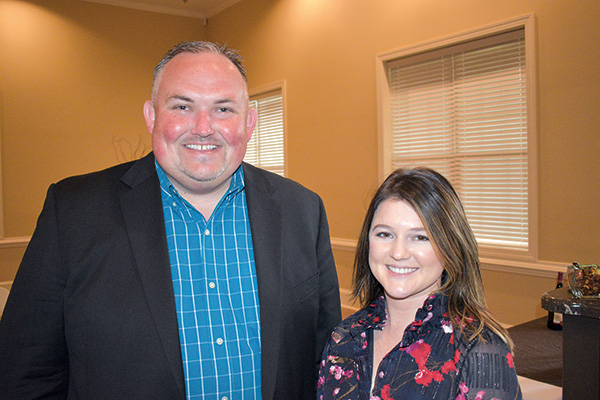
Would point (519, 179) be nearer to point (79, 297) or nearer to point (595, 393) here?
point (595, 393)

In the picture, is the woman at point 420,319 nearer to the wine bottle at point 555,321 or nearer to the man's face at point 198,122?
the man's face at point 198,122

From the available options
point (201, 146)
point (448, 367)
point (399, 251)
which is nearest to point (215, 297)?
point (201, 146)

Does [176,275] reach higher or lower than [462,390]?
higher

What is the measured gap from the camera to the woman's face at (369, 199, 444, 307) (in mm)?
1222

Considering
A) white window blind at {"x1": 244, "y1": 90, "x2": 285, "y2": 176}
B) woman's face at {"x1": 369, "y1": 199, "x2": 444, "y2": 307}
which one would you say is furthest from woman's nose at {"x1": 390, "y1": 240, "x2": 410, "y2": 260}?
white window blind at {"x1": 244, "y1": 90, "x2": 285, "y2": 176}

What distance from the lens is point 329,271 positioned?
63.5 inches

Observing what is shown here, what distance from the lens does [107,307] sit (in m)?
1.26

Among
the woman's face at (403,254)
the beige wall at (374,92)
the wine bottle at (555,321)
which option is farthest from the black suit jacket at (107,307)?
the beige wall at (374,92)

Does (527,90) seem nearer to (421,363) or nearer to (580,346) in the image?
(580,346)

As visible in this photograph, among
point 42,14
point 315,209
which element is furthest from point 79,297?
point 42,14

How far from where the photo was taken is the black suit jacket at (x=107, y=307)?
49.0 inches

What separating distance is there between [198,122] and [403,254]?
27.2 inches

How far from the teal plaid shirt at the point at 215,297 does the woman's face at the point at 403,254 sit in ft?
1.34

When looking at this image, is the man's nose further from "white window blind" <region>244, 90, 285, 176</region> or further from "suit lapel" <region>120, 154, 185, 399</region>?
"white window blind" <region>244, 90, 285, 176</region>
